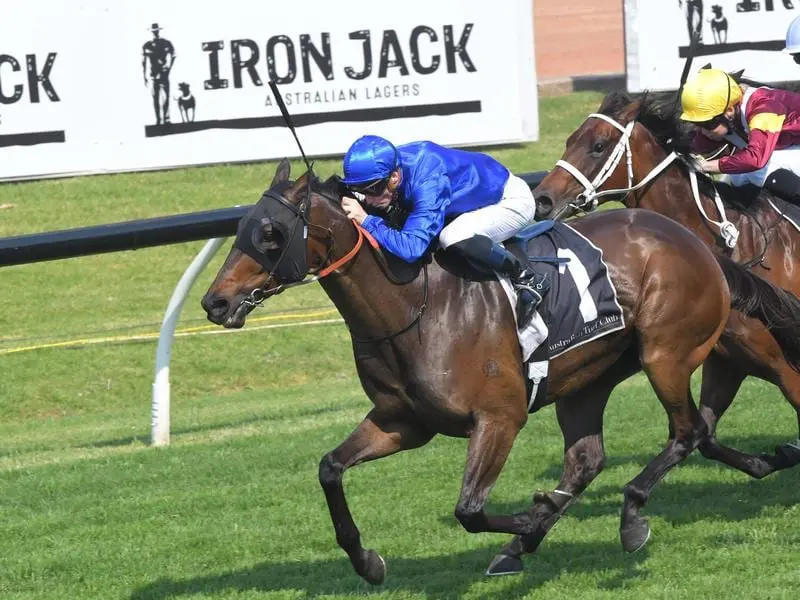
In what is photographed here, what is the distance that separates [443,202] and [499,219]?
329mm

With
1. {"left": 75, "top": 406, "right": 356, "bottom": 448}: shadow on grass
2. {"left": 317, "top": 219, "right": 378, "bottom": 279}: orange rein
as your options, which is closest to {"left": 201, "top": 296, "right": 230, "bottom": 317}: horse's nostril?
{"left": 317, "top": 219, "right": 378, "bottom": 279}: orange rein

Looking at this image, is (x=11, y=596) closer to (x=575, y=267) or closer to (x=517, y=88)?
(x=575, y=267)

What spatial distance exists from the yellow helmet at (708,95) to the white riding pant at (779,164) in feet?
1.29

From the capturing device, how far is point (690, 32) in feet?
49.9

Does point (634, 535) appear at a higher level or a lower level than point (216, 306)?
lower

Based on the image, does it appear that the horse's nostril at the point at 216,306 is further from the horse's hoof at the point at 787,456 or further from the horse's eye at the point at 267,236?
the horse's hoof at the point at 787,456

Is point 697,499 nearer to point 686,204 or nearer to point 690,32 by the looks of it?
point 686,204

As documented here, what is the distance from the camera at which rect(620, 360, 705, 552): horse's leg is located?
6.27 m

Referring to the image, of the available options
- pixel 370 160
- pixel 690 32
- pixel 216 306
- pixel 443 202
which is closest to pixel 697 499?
pixel 443 202

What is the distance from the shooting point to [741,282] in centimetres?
687

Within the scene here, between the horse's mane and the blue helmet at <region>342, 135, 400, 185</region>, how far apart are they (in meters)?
2.08

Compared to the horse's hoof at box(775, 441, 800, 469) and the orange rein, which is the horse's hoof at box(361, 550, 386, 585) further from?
the horse's hoof at box(775, 441, 800, 469)

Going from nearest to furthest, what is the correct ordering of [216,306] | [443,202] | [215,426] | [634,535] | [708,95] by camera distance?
[216,306], [443,202], [634,535], [708,95], [215,426]

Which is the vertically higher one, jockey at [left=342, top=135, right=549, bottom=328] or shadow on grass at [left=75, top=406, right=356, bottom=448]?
jockey at [left=342, top=135, right=549, bottom=328]
